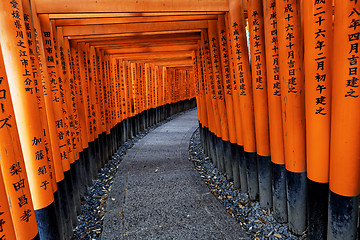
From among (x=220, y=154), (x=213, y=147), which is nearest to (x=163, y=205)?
(x=220, y=154)

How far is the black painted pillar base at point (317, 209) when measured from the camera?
2875mm

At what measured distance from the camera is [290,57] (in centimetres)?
307

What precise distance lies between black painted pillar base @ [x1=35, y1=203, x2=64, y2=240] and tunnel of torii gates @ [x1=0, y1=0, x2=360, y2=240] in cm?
1

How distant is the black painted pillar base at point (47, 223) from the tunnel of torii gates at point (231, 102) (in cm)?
1

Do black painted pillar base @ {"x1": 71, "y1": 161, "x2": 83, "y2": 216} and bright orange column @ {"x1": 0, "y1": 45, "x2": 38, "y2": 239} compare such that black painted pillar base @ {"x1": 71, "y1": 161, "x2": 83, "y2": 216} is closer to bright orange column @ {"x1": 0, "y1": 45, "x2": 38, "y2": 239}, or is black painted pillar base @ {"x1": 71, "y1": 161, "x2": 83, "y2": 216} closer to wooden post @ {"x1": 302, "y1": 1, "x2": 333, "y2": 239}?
bright orange column @ {"x1": 0, "y1": 45, "x2": 38, "y2": 239}

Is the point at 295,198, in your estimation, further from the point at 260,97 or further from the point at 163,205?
the point at 163,205

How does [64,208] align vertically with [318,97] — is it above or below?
below

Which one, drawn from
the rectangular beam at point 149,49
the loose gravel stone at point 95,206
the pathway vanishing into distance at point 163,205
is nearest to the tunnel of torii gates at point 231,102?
the loose gravel stone at point 95,206

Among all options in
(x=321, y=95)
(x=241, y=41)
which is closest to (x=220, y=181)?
(x=241, y=41)

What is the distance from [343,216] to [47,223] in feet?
11.9

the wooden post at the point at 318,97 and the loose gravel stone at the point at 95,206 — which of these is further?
the loose gravel stone at the point at 95,206

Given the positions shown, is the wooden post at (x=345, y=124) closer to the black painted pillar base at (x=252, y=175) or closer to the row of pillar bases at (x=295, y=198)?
the row of pillar bases at (x=295, y=198)

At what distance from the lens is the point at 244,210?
14.8 ft

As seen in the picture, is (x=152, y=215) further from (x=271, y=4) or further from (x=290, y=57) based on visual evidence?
(x=271, y=4)
